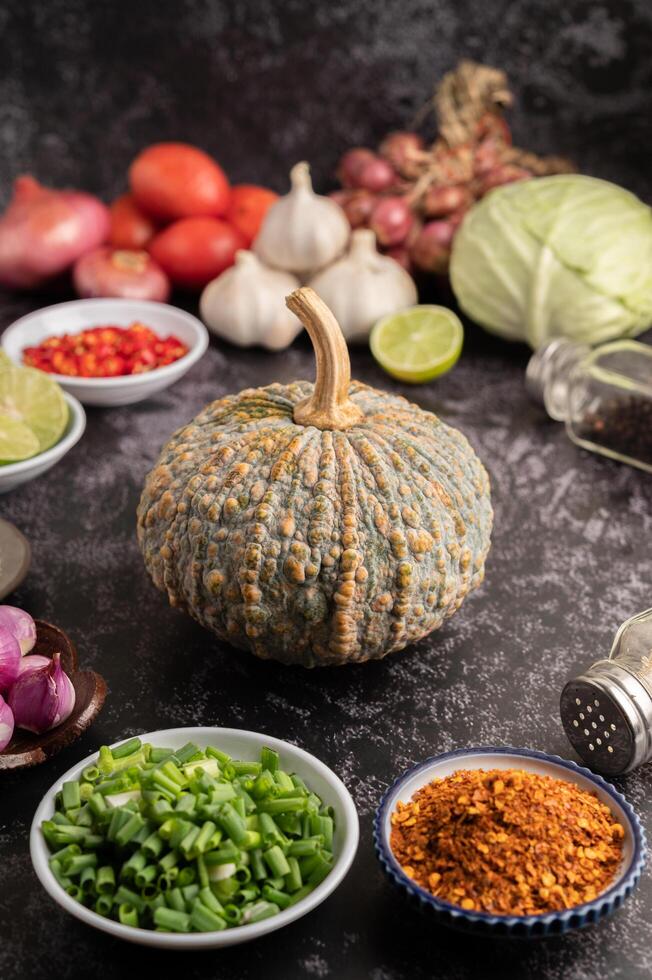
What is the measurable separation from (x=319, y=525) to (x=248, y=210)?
1.71 m

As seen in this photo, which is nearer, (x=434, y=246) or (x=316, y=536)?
(x=316, y=536)

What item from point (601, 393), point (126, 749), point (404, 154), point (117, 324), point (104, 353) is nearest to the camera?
point (126, 749)

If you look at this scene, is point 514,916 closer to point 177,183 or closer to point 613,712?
point 613,712

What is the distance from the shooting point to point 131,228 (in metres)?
2.87

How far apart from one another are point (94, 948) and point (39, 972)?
0.20ft

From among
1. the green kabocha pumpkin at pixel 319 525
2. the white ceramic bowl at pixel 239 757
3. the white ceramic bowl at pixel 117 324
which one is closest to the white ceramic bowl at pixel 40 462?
the white ceramic bowl at pixel 117 324

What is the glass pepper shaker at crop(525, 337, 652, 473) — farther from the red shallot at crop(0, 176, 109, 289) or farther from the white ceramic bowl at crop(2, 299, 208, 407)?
the red shallot at crop(0, 176, 109, 289)

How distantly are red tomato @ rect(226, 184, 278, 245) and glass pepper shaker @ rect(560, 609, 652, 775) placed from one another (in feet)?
5.97

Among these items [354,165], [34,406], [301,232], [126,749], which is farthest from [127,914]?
[354,165]

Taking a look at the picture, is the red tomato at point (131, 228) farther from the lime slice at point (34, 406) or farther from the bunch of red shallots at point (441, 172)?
the lime slice at point (34, 406)

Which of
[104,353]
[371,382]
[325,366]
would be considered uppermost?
[325,366]

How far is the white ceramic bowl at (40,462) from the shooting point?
1862mm

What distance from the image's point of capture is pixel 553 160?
9.45ft

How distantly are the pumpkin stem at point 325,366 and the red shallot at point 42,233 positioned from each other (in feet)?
4.62
